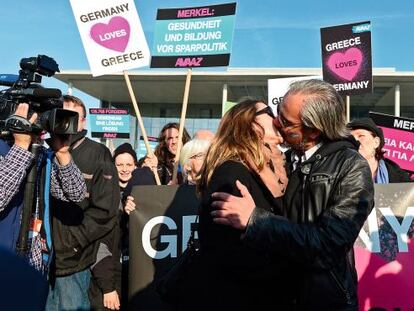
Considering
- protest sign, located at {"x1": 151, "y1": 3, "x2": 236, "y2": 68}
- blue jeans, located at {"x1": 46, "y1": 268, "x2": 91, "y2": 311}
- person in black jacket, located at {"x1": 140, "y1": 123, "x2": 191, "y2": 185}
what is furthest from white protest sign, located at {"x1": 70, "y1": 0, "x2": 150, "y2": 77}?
blue jeans, located at {"x1": 46, "y1": 268, "x2": 91, "y2": 311}

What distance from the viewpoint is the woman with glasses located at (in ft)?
6.49

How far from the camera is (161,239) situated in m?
3.88

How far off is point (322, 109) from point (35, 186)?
5.21ft

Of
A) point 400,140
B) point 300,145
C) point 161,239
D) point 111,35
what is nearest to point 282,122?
point 300,145

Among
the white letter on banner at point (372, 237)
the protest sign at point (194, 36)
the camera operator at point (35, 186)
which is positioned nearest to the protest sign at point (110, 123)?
the protest sign at point (194, 36)

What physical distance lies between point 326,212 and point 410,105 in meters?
33.9

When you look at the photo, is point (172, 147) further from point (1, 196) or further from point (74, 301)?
point (1, 196)

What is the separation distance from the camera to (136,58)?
5.12 meters

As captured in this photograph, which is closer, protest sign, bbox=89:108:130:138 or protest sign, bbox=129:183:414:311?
protest sign, bbox=129:183:414:311

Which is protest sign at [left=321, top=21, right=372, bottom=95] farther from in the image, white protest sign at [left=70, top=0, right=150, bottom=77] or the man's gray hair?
the man's gray hair

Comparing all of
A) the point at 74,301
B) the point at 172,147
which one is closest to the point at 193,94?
the point at 172,147

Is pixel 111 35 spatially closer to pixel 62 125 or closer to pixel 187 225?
pixel 187 225

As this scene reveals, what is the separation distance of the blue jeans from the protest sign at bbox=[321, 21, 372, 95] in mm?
4378

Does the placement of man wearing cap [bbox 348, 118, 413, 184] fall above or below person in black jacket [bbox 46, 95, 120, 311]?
above
